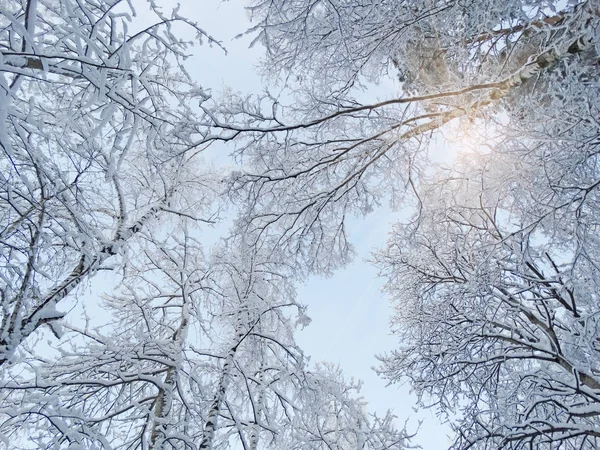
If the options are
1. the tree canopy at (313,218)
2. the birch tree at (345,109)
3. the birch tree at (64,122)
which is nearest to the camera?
the birch tree at (64,122)

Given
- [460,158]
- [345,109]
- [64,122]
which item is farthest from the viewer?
[460,158]

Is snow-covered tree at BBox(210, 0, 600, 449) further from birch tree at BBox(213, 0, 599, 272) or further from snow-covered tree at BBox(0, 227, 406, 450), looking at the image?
snow-covered tree at BBox(0, 227, 406, 450)

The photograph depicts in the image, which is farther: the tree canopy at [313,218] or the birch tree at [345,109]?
the birch tree at [345,109]

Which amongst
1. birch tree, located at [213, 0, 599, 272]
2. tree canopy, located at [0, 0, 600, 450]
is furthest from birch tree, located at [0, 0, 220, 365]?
birch tree, located at [213, 0, 599, 272]

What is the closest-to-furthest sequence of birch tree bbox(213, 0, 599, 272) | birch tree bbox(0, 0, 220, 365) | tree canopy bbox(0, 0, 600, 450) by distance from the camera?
birch tree bbox(0, 0, 220, 365), tree canopy bbox(0, 0, 600, 450), birch tree bbox(213, 0, 599, 272)

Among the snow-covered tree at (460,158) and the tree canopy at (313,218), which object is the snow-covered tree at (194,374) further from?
the snow-covered tree at (460,158)

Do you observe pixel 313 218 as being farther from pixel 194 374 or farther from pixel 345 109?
pixel 194 374

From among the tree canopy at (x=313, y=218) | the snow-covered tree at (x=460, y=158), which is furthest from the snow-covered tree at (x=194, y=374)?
the snow-covered tree at (x=460, y=158)

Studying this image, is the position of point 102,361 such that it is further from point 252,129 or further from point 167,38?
point 167,38

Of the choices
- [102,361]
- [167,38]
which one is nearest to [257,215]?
[167,38]

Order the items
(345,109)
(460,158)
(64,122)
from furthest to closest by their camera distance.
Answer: (460,158), (345,109), (64,122)

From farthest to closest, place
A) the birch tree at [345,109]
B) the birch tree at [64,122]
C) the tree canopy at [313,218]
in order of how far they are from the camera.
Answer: the birch tree at [345,109], the tree canopy at [313,218], the birch tree at [64,122]

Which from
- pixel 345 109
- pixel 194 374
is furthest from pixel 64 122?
pixel 194 374

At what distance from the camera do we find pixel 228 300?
5.82 m
